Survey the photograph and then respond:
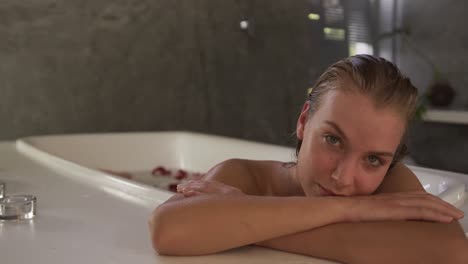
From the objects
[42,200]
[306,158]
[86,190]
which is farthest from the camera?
[86,190]

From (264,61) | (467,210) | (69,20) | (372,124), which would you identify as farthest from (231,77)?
(372,124)

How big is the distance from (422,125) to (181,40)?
6.04 ft

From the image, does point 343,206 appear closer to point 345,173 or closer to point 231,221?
point 345,173

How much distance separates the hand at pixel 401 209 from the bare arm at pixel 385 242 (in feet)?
0.04

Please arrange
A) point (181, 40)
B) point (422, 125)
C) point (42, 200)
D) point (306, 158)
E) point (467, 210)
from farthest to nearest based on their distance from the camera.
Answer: point (422, 125) → point (181, 40) → point (42, 200) → point (467, 210) → point (306, 158)

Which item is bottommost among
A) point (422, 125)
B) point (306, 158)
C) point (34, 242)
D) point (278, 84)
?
point (422, 125)

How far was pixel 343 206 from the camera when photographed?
0.94 metres

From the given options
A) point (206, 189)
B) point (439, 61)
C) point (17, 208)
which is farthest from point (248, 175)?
point (439, 61)

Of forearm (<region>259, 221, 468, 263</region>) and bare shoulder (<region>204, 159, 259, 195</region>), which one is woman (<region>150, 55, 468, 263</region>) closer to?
forearm (<region>259, 221, 468, 263</region>)

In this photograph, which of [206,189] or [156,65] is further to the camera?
[156,65]

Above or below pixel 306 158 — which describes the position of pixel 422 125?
below

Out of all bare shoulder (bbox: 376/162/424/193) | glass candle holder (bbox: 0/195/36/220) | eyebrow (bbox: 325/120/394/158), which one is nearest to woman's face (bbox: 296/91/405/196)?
eyebrow (bbox: 325/120/394/158)

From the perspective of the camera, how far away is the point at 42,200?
4.94ft

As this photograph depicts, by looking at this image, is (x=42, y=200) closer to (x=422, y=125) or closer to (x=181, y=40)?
(x=181, y=40)
